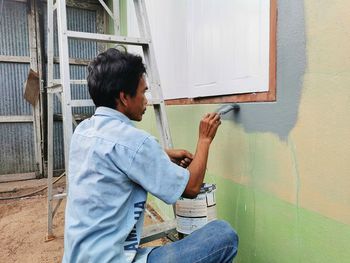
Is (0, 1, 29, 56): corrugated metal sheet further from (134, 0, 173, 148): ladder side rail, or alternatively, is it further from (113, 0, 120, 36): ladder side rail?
(134, 0, 173, 148): ladder side rail

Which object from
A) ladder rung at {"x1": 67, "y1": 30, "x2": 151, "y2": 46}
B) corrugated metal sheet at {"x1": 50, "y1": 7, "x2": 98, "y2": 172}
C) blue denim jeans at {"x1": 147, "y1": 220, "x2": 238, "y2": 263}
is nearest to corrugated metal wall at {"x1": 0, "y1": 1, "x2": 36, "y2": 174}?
corrugated metal sheet at {"x1": 50, "y1": 7, "x2": 98, "y2": 172}

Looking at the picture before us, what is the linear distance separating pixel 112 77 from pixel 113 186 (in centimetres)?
41

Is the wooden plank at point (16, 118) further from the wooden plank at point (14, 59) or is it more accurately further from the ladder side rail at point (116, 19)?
the ladder side rail at point (116, 19)

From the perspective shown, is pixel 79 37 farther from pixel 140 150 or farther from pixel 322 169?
pixel 322 169

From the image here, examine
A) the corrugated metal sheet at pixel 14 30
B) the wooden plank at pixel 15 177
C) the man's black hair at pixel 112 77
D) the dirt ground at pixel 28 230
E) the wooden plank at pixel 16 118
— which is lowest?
the dirt ground at pixel 28 230

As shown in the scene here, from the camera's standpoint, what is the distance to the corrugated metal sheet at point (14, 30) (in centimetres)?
424

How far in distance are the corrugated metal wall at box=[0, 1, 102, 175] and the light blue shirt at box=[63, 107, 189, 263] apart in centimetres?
378

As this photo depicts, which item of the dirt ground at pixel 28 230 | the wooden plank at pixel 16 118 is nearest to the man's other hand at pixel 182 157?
the dirt ground at pixel 28 230

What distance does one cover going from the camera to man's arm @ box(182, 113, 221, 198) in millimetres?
1146

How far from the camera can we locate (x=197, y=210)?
1.40 meters

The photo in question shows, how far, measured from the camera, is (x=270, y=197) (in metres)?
1.30

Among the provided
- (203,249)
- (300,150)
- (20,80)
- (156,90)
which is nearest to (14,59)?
(20,80)

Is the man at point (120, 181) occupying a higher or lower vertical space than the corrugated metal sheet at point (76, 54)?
lower

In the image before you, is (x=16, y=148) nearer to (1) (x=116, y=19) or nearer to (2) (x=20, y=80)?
(2) (x=20, y=80)
